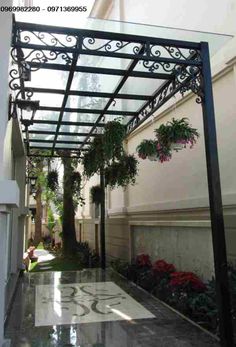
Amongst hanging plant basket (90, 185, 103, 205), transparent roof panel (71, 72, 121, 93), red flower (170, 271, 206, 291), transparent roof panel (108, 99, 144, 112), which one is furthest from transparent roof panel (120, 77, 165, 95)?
hanging plant basket (90, 185, 103, 205)

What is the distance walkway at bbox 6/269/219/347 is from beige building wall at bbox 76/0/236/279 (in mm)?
1182

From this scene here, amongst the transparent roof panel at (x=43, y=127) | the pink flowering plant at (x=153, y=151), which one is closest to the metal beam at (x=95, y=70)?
the pink flowering plant at (x=153, y=151)

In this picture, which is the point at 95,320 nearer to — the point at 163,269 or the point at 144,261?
the point at 163,269

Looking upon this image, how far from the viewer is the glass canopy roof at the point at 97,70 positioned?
4.12m

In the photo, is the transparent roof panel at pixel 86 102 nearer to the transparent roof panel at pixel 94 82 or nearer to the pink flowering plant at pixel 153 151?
the transparent roof panel at pixel 94 82

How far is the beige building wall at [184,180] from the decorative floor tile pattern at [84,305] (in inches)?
50.9

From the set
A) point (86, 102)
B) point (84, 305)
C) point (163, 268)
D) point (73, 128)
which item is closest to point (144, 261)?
point (163, 268)

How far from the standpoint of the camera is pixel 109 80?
5.75m

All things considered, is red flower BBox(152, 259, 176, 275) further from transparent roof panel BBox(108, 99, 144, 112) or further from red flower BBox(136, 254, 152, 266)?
transparent roof panel BBox(108, 99, 144, 112)

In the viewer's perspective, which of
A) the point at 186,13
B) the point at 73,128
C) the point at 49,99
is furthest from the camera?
the point at 73,128

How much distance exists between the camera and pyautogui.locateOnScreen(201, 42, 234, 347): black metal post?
11.8ft

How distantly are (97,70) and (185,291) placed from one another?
3.39m

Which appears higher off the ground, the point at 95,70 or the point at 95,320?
the point at 95,70

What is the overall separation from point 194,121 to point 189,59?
6.12ft
